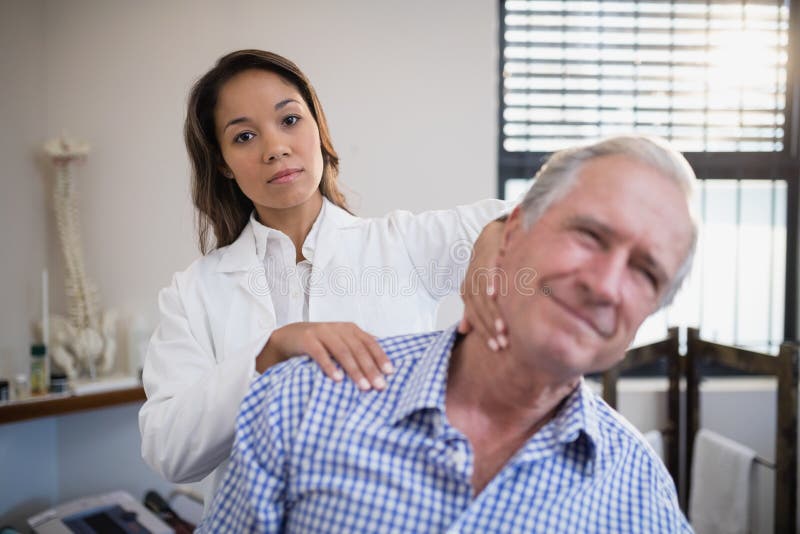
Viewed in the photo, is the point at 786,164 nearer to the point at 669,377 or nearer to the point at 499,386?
the point at 669,377

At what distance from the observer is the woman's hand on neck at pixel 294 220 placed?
130cm

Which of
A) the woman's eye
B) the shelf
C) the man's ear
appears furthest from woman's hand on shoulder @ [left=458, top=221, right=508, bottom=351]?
the shelf

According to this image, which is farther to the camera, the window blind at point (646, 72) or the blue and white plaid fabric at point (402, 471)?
the window blind at point (646, 72)

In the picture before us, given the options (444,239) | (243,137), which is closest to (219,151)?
(243,137)

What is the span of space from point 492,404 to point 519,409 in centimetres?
4

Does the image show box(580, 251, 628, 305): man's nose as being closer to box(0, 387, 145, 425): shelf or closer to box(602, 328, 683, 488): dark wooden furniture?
box(602, 328, 683, 488): dark wooden furniture

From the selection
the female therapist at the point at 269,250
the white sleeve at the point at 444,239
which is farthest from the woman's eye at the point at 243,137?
the white sleeve at the point at 444,239

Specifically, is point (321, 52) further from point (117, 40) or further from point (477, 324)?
point (477, 324)

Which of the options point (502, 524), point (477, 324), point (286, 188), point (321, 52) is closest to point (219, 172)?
point (286, 188)

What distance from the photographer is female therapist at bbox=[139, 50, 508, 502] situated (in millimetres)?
1156

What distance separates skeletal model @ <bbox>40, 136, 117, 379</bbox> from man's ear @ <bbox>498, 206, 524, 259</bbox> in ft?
5.80

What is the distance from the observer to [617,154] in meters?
0.82

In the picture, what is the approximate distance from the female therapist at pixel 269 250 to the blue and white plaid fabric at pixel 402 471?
0.22m

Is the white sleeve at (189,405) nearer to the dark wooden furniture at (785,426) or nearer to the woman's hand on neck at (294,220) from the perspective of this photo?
the woman's hand on neck at (294,220)
